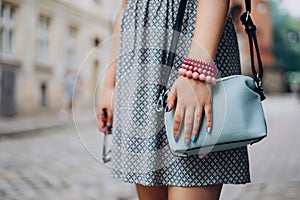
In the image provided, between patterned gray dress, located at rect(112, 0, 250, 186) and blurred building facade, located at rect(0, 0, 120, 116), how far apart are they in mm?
10393

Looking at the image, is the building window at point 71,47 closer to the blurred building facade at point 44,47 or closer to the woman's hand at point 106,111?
the blurred building facade at point 44,47

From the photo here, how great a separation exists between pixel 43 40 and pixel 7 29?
2012 mm

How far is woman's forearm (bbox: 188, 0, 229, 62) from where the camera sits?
126 cm

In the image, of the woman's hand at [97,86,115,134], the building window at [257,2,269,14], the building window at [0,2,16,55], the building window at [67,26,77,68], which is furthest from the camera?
the building window at [257,2,269,14]

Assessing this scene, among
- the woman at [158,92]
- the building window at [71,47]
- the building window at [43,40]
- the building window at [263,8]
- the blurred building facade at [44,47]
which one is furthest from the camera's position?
the building window at [263,8]

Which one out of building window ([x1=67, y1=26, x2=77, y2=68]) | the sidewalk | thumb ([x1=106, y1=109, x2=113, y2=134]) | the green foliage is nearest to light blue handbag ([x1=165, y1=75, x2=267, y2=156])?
thumb ([x1=106, y1=109, x2=113, y2=134])

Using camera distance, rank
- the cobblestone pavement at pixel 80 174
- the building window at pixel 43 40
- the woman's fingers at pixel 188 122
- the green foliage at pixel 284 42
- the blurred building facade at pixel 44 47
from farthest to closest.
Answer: the green foliage at pixel 284 42, the building window at pixel 43 40, the blurred building facade at pixel 44 47, the cobblestone pavement at pixel 80 174, the woman's fingers at pixel 188 122

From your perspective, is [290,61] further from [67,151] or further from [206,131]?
[206,131]

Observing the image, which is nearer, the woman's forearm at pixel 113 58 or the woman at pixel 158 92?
the woman at pixel 158 92

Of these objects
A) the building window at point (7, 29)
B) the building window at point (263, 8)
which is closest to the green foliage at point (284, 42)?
the building window at point (263, 8)

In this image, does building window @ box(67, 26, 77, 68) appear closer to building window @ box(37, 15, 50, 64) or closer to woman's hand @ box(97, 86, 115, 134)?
building window @ box(37, 15, 50, 64)

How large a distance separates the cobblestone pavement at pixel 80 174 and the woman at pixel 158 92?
286 millimetres

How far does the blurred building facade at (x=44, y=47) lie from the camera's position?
1329 cm

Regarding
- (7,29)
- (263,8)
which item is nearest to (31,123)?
(7,29)
